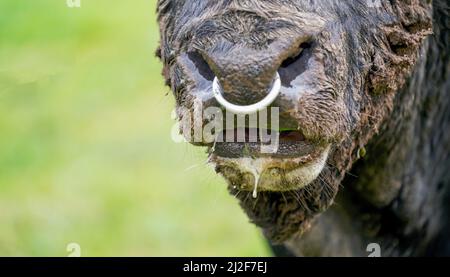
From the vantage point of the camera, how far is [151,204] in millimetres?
11312

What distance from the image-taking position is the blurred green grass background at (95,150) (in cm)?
1051

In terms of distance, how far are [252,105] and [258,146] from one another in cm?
24

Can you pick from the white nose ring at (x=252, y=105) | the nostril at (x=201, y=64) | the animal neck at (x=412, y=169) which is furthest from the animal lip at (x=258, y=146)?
the animal neck at (x=412, y=169)

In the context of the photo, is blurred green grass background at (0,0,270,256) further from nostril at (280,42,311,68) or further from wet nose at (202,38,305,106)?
A: wet nose at (202,38,305,106)

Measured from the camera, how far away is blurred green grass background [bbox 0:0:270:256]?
10508mm

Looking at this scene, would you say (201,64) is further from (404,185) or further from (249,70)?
(404,185)

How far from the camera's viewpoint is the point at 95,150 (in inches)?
488

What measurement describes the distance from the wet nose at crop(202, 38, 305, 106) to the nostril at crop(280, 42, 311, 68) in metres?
0.03

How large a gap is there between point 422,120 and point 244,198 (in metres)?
1.30

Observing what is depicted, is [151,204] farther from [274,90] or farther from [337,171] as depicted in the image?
[274,90]

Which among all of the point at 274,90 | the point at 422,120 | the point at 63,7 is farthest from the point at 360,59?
the point at 63,7

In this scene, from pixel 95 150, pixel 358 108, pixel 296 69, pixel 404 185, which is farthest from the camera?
pixel 95 150

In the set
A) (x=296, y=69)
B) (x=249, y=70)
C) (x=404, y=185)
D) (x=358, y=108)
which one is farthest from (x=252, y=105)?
(x=404, y=185)
